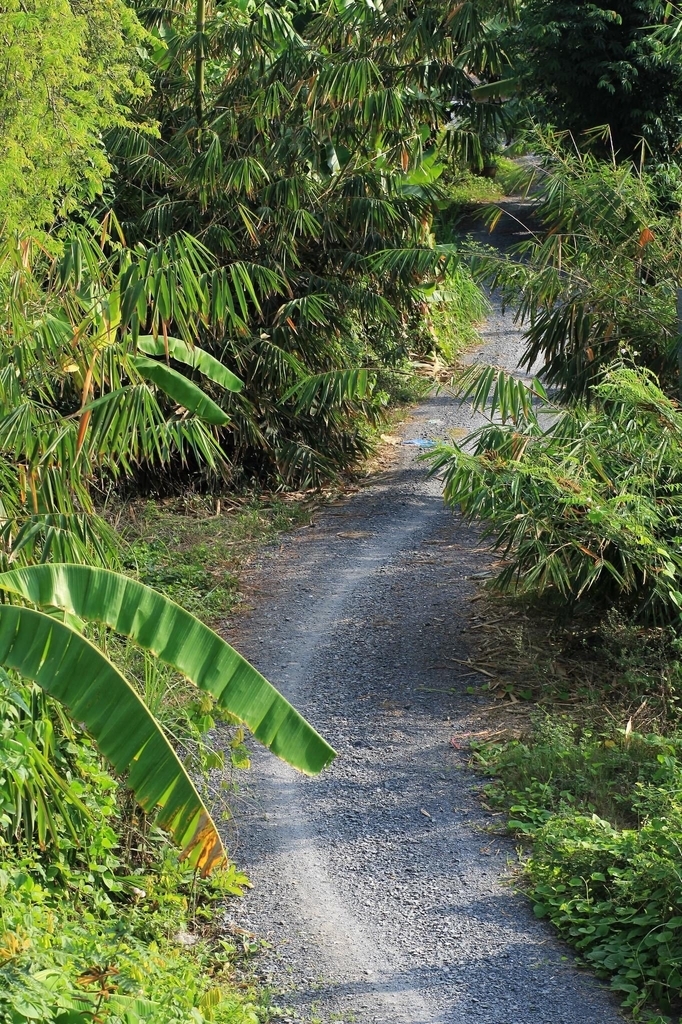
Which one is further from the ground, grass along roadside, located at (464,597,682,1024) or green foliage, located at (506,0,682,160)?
green foliage, located at (506,0,682,160)

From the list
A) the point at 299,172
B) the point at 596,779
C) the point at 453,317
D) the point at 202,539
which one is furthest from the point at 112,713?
the point at 453,317

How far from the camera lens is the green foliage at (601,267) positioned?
870cm

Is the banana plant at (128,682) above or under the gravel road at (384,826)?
above

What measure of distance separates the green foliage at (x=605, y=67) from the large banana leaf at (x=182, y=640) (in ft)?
24.5

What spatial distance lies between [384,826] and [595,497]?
2653 mm

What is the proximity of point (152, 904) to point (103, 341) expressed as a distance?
2.99 metres

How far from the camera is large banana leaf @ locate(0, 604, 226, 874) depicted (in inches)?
166

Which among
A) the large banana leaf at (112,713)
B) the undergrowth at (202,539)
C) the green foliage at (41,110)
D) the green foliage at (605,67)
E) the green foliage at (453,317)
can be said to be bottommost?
the undergrowth at (202,539)

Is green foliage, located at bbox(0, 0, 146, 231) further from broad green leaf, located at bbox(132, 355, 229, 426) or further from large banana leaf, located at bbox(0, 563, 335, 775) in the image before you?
large banana leaf, located at bbox(0, 563, 335, 775)

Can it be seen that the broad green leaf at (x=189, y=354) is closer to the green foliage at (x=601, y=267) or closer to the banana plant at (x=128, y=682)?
the banana plant at (x=128, y=682)

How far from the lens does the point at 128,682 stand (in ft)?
14.4

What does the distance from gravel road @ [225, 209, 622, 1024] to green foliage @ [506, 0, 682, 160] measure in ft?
15.2

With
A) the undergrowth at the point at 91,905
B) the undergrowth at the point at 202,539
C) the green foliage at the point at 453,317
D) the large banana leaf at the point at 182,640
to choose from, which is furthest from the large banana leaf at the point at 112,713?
the green foliage at the point at 453,317

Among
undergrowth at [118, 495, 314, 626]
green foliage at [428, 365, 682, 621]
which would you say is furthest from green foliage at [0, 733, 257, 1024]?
undergrowth at [118, 495, 314, 626]
